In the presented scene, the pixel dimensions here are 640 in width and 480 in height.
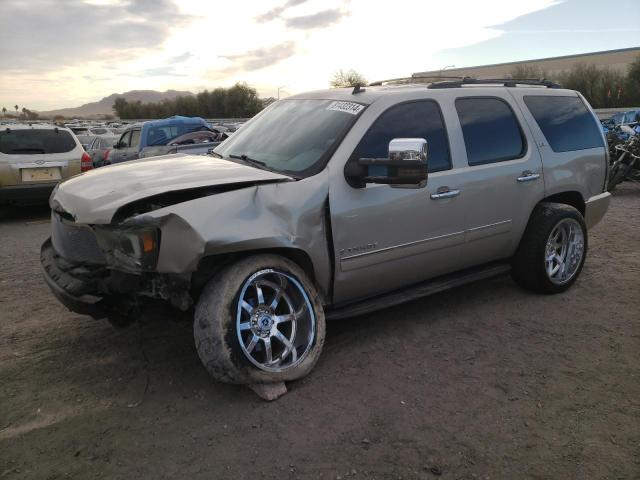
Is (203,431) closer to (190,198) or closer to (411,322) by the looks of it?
(190,198)

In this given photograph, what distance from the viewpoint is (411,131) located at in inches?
153

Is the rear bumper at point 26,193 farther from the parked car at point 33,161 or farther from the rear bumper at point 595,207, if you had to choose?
the rear bumper at point 595,207

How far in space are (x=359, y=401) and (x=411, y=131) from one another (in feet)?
6.34

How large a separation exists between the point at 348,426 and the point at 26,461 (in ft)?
5.22

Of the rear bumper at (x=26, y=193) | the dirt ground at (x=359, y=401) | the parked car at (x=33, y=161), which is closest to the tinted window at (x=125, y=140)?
the parked car at (x=33, y=161)

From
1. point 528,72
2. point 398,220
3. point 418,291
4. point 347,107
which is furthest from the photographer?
point 528,72

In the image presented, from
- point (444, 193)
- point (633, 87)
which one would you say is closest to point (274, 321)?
point (444, 193)

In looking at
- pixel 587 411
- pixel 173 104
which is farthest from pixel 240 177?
pixel 173 104

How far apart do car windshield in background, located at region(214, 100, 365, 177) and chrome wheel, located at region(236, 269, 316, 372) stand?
0.75 meters

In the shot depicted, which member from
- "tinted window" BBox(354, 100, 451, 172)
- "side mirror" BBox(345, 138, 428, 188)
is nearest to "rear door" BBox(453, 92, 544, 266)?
"tinted window" BBox(354, 100, 451, 172)

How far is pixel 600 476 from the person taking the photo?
2516 mm

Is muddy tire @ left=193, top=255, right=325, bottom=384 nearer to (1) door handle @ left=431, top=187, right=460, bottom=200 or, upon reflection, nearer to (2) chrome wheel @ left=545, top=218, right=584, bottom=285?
(1) door handle @ left=431, top=187, right=460, bottom=200

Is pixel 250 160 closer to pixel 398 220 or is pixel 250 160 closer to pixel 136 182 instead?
pixel 136 182

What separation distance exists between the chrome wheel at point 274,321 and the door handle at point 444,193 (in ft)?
4.16
